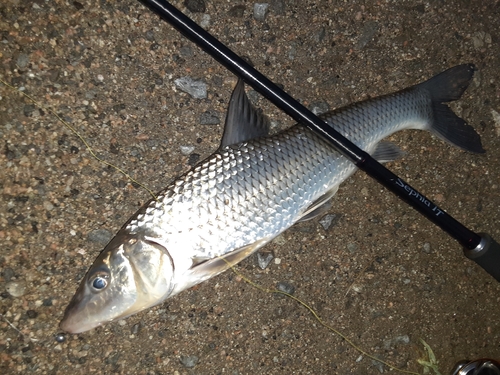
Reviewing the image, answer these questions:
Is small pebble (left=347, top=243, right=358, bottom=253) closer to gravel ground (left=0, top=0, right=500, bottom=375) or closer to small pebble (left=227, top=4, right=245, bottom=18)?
gravel ground (left=0, top=0, right=500, bottom=375)

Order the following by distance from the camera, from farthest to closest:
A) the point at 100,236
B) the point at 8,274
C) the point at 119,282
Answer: the point at 100,236 → the point at 8,274 → the point at 119,282

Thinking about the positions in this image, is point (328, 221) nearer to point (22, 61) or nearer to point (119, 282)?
point (119, 282)

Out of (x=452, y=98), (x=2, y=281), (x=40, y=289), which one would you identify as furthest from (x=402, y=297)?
(x=2, y=281)

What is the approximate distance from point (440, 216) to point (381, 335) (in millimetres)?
945

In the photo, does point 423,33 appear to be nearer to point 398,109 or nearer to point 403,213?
point 398,109

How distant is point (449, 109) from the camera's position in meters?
2.59

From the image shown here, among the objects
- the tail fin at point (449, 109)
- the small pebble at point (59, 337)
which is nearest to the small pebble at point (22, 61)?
the small pebble at point (59, 337)

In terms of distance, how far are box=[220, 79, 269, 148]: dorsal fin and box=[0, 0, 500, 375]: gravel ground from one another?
20cm

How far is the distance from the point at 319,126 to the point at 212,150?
2.19 ft

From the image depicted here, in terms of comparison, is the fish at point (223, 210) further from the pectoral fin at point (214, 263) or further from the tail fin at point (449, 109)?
the tail fin at point (449, 109)

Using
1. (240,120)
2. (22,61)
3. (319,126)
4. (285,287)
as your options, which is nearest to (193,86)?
(240,120)

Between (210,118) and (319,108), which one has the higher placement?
(319,108)

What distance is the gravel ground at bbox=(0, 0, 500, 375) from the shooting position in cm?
205

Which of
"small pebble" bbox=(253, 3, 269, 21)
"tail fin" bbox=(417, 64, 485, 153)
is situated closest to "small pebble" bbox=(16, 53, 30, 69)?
"small pebble" bbox=(253, 3, 269, 21)
